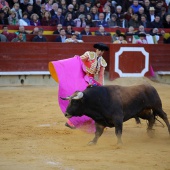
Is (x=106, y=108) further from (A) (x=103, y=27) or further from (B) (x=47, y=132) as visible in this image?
(A) (x=103, y=27)

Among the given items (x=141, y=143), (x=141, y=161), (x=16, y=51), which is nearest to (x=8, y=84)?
(x=16, y=51)

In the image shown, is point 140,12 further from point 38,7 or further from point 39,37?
point 39,37

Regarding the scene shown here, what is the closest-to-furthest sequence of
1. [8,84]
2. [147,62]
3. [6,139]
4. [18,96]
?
1. [6,139]
2. [18,96]
3. [8,84]
4. [147,62]

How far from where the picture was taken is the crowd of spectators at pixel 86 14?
1370 centimetres

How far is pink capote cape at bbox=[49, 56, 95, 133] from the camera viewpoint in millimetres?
7980

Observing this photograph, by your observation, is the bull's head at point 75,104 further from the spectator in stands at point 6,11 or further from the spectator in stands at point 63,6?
the spectator in stands at point 63,6

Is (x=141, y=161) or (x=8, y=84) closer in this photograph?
(x=141, y=161)

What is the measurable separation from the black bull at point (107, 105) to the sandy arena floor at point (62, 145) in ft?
0.93

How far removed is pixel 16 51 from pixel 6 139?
20.0ft

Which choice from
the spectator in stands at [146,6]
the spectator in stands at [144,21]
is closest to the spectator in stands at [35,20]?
the spectator in stands at [144,21]

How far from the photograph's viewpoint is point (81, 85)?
8023 millimetres

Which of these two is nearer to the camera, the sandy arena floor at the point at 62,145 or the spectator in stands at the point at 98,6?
the sandy arena floor at the point at 62,145

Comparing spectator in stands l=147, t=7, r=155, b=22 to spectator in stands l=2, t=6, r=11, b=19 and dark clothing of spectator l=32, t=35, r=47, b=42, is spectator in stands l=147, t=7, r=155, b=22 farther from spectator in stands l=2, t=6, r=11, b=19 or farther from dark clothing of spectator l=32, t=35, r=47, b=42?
spectator in stands l=2, t=6, r=11, b=19

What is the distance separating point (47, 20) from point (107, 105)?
728cm
